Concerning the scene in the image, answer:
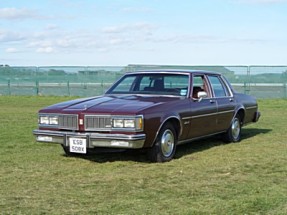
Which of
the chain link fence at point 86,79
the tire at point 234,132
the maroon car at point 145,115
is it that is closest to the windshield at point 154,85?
the maroon car at point 145,115

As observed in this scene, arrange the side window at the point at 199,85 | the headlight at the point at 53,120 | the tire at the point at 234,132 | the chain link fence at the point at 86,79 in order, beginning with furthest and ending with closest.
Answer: the chain link fence at the point at 86,79 → the tire at the point at 234,132 → the side window at the point at 199,85 → the headlight at the point at 53,120

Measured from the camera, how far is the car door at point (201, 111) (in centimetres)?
938

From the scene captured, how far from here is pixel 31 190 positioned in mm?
6488

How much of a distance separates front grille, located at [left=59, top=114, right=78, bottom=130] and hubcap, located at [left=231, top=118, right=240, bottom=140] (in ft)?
13.1

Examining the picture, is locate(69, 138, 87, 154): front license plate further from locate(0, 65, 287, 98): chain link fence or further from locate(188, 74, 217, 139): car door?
locate(0, 65, 287, 98): chain link fence

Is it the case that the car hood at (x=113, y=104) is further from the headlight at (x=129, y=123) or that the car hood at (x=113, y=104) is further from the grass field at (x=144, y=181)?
the grass field at (x=144, y=181)

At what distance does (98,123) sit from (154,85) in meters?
1.87

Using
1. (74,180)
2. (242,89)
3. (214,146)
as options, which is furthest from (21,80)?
(74,180)

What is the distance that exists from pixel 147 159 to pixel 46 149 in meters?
2.22

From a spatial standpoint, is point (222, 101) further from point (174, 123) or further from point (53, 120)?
point (53, 120)

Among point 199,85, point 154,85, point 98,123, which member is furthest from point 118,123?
point 199,85

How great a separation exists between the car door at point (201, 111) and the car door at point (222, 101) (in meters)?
0.20

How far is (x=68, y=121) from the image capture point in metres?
8.36

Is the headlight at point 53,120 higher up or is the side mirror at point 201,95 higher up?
the side mirror at point 201,95
